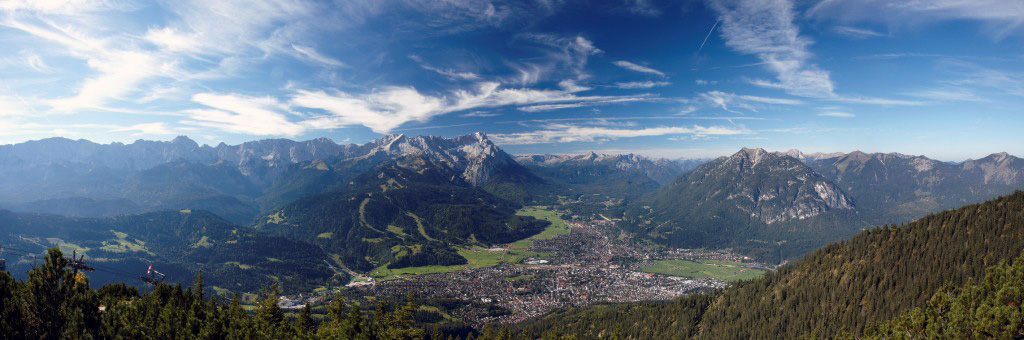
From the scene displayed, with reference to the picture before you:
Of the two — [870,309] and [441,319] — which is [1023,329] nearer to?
[870,309]

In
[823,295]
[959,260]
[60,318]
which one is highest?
[60,318]

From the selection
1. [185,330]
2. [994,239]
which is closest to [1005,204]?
[994,239]

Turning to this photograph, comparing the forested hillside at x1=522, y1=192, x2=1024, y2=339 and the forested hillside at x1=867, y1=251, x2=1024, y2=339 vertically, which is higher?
the forested hillside at x1=867, y1=251, x2=1024, y2=339

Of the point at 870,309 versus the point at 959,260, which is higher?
the point at 959,260

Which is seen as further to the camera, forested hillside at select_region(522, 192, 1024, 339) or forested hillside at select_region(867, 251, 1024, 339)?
forested hillside at select_region(522, 192, 1024, 339)

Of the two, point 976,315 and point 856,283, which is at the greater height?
point 976,315

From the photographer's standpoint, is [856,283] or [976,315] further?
[856,283]

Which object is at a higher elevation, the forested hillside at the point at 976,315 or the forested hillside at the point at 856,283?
the forested hillside at the point at 976,315

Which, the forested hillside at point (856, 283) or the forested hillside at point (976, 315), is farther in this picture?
the forested hillside at point (856, 283)
